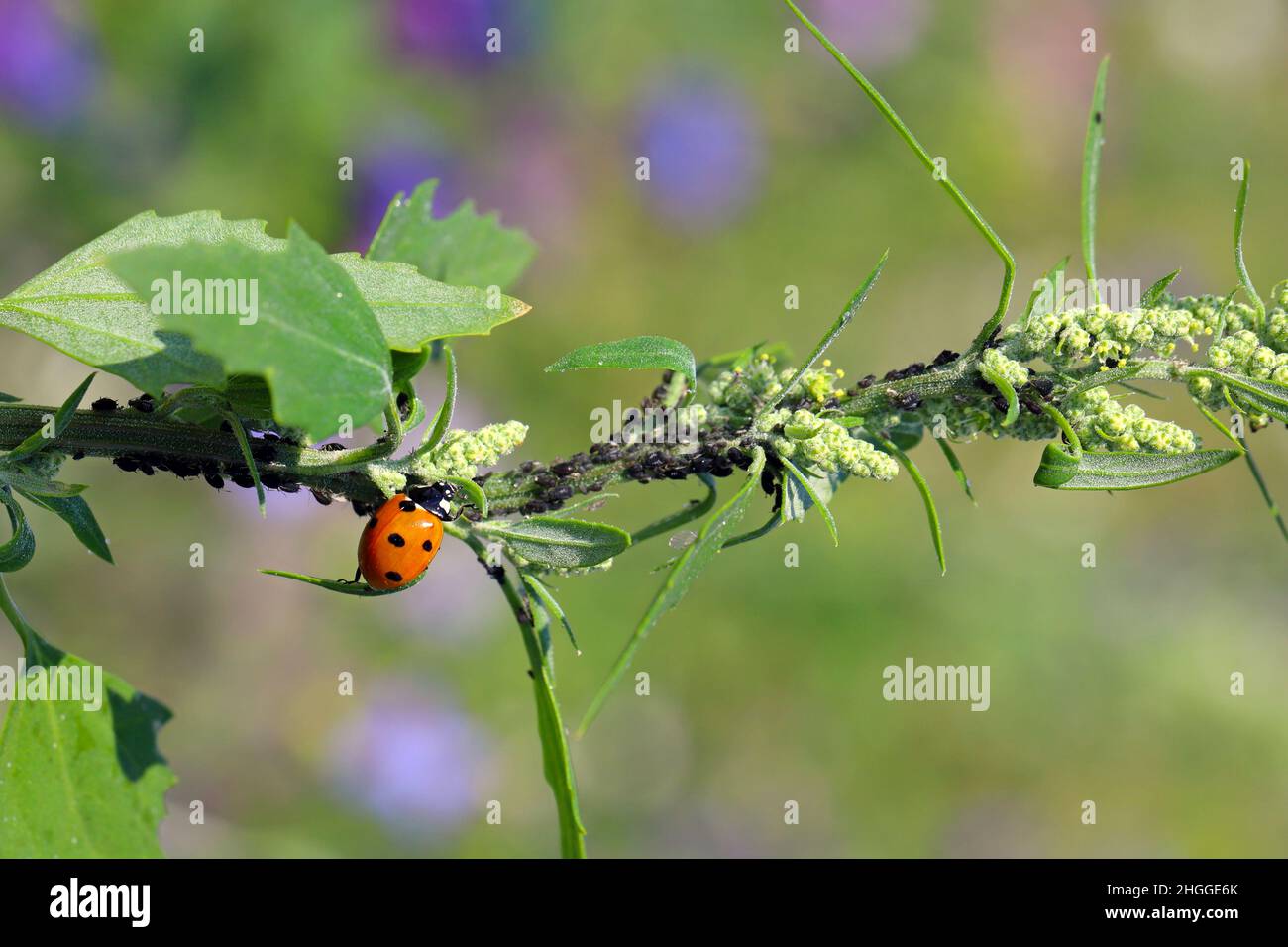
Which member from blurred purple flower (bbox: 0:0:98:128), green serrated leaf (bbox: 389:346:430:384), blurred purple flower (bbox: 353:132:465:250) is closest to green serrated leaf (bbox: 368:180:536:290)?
green serrated leaf (bbox: 389:346:430:384)

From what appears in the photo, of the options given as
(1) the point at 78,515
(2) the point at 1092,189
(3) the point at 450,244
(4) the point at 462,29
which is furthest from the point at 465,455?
(4) the point at 462,29

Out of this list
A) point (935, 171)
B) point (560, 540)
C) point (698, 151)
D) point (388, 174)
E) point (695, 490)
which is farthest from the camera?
point (698, 151)

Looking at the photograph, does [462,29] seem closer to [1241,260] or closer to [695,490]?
[695,490]

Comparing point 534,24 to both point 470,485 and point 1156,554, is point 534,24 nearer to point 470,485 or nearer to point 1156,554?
point 1156,554

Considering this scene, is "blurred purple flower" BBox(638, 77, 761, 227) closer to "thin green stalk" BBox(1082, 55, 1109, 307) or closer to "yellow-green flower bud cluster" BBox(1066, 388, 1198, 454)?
"thin green stalk" BBox(1082, 55, 1109, 307)

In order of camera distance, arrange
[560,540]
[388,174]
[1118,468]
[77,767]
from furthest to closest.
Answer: [388,174]
[77,767]
[560,540]
[1118,468]

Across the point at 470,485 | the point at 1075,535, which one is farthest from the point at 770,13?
the point at 470,485

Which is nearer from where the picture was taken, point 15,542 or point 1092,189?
point 15,542
